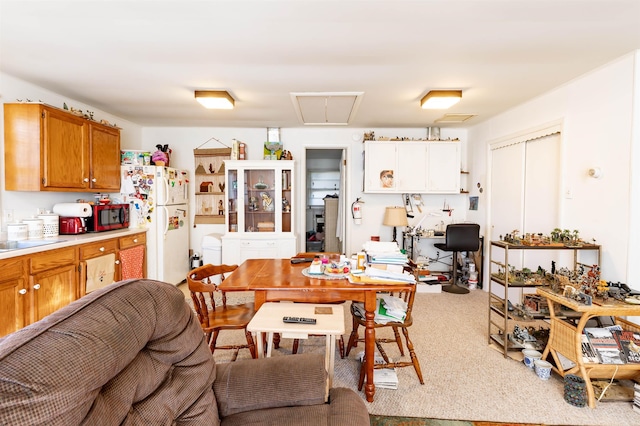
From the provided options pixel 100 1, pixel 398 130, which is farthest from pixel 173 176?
pixel 398 130

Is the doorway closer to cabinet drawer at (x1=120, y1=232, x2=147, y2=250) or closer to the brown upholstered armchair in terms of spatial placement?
cabinet drawer at (x1=120, y1=232, x2=147, y2=250)

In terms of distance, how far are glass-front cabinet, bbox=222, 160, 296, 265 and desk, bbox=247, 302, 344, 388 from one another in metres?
2.43

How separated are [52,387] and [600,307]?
2.71 m

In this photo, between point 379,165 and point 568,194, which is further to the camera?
point 379,165

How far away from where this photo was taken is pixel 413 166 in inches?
173

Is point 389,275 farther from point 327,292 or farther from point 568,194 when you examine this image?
point 568,194

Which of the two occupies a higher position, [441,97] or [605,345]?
[441,97]

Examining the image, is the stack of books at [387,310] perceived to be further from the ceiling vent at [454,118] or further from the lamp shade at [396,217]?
the ceiling vent at [454,118]

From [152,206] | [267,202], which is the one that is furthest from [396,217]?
[152,206]

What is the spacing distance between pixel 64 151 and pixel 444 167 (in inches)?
186

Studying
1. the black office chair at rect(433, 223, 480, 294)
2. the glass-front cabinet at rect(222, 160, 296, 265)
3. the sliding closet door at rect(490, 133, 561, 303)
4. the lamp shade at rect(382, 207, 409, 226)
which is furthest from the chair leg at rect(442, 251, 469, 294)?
the glass-front cabinet at rect(222, 160, 296, 265)

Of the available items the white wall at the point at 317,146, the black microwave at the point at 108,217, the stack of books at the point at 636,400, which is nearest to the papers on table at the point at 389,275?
the stack of books at the point at 636,400

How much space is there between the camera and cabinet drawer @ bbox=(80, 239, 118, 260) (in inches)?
113

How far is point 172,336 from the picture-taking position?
1.05m
